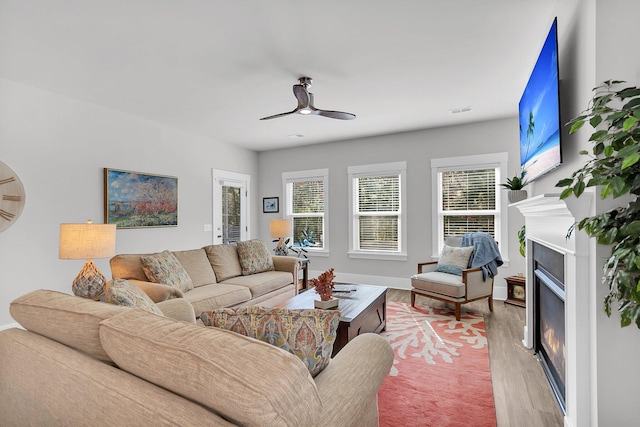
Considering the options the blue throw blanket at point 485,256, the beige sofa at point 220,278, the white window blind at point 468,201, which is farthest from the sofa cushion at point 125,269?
the white window blind at point 468,201

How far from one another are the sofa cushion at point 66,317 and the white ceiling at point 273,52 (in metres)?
1.88

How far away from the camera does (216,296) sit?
3.23m

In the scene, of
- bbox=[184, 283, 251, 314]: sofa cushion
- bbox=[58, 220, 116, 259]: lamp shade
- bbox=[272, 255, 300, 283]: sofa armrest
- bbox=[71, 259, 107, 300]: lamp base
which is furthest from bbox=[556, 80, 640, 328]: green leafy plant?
bbox=[272, 255, 300, 283]: sofa armrest

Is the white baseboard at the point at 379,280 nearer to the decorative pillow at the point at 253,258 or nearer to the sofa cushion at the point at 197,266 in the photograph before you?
the decorative pillow at the point at 253,258

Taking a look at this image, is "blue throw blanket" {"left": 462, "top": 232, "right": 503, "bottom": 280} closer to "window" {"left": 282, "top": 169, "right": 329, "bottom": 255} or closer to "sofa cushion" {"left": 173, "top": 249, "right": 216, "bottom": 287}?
"window" {"left": 282, "top": 169, "right": 329, "bottom": 255}

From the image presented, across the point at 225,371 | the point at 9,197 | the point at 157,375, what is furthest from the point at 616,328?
the point at 9,197

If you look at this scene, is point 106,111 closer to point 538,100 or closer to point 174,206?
point 174,206

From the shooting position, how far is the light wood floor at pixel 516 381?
197 centimetres

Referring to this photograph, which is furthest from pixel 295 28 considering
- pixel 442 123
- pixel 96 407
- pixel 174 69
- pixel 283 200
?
pixel 283 200

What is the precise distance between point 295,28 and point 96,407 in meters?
2.49

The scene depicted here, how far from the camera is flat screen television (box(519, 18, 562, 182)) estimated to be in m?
1.83

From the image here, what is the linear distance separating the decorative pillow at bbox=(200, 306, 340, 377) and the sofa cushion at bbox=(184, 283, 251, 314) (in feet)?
6.50

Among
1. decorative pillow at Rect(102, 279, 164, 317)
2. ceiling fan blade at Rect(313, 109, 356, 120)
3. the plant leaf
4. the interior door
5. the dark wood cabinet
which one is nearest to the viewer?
the plant leaf

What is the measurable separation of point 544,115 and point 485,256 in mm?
2355
